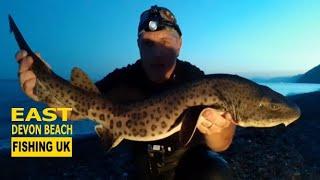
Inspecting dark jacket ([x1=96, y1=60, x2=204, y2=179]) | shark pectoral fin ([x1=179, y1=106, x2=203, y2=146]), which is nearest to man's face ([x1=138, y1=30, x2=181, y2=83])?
dark jacket ([x1=96, y1=60, x2=204, y2=179])

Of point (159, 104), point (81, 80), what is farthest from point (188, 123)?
point (81, 80)

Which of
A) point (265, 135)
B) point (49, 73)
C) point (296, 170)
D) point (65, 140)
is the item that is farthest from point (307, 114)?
point (49, 73)

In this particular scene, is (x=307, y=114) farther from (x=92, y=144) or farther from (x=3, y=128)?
(x=3, y=128)

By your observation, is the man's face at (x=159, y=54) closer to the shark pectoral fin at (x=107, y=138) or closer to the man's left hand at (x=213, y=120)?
the man's left hand at (x=213, y=120)

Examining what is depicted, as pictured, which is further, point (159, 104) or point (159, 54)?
point (159, 54)

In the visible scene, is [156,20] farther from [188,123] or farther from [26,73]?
[26,73]

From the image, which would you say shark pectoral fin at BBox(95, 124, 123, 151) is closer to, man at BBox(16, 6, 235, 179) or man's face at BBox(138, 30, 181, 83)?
man at BBox(16, 6, 235, 179)

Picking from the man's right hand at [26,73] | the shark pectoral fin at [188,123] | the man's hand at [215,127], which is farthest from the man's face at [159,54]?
the man's right hand at [26,73]
